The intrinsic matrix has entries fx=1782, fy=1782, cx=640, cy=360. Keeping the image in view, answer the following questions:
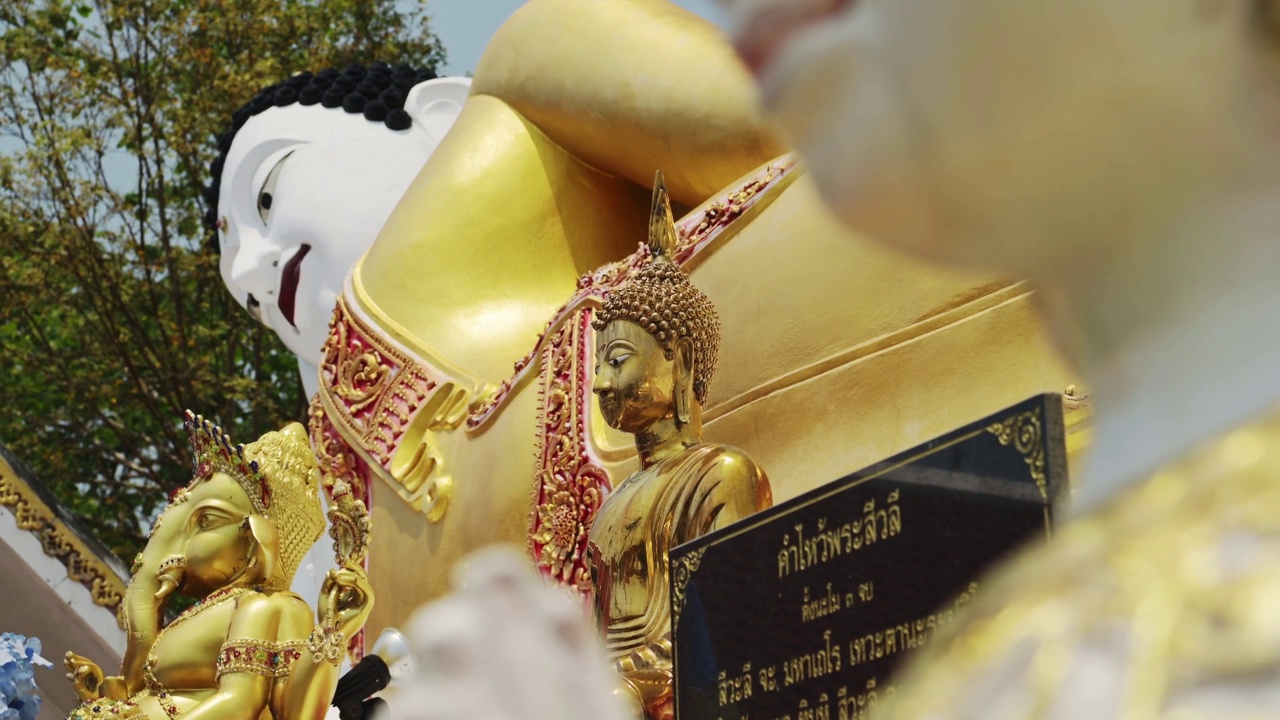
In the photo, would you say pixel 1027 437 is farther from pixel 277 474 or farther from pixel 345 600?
pixel 277 474

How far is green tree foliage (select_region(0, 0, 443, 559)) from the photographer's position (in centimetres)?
970

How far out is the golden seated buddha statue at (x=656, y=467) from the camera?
3.00 meters

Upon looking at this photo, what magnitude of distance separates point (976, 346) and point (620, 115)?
1.69m

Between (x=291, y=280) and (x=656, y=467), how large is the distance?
11.6ft

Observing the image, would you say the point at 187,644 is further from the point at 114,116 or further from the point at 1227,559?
the point at 114,116

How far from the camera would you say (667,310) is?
3219mm

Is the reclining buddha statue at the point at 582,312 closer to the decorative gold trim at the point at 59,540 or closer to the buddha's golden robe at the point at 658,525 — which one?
the buddha's golden robe at the point at 658,525

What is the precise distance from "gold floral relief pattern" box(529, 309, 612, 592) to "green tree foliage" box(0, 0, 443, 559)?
5380mm

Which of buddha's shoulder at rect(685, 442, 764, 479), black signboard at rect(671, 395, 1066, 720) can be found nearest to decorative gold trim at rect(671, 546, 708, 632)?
black signboard at rect(671, 395, 1066, 720)

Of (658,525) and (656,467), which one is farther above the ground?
(656,467)

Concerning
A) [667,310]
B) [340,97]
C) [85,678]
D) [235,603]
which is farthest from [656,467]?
[340,97]

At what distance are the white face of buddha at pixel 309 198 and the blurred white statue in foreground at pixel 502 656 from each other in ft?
18.3

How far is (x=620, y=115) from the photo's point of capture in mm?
4758

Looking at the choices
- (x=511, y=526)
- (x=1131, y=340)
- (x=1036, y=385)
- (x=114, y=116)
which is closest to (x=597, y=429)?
(x=511, y=526)
